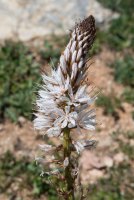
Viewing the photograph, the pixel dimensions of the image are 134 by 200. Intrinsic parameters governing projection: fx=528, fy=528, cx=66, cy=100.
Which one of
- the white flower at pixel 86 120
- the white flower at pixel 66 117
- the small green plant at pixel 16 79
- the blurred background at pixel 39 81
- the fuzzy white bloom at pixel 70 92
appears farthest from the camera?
the small green plant at pixel 16 79

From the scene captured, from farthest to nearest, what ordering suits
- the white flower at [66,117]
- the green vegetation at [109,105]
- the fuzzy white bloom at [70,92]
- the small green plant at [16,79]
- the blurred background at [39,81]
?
the green vegetation at [109,105] → the small green plant at [16,79] → the blurred background at [39,81] → the white flower at [66,117] → the fuzzy white bloom at [70,92]

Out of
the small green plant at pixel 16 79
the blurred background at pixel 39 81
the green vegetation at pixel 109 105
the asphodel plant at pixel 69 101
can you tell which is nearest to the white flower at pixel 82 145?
the asphodel plant at pixel 69 101

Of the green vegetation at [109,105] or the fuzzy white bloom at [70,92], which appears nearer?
the fuzzy white bloom at [70,92]

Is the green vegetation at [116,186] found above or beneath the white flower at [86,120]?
beneath

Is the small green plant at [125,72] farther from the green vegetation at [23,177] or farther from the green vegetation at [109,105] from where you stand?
the green vegetation at [23,177]

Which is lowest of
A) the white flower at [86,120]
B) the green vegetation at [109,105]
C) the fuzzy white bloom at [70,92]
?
the white flower at [86,120]

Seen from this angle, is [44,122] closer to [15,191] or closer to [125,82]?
[15,191]

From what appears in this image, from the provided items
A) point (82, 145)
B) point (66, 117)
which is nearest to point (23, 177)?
point (82, 145)
